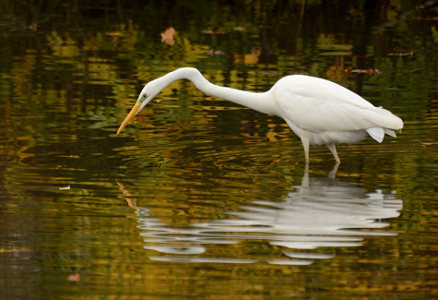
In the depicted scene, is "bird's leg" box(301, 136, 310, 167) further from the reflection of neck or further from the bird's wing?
the reflection of neck

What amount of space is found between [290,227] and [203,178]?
181cm

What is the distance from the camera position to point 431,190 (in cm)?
897

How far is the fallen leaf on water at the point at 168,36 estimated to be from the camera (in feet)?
59.1

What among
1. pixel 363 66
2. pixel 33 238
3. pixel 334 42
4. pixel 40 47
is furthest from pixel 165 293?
pixel 334 42

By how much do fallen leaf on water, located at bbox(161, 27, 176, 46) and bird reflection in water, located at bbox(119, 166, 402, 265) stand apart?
927cm

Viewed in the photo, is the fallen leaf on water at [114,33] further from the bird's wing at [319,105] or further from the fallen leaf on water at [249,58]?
the bird's wing at [319,105]

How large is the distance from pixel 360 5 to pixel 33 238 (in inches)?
688

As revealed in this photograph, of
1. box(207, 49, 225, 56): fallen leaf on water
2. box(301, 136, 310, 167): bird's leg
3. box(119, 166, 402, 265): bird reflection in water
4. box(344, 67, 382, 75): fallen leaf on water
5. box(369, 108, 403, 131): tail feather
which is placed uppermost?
box(369, 108, 403, 131): tail feather

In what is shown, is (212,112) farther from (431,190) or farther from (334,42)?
(334,42)

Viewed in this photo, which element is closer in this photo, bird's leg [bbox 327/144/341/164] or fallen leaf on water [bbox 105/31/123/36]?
bird's leg [bbox 327/144/341/164]

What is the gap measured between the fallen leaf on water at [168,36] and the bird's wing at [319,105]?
8085 millimetres

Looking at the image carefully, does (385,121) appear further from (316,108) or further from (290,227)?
(290,227)

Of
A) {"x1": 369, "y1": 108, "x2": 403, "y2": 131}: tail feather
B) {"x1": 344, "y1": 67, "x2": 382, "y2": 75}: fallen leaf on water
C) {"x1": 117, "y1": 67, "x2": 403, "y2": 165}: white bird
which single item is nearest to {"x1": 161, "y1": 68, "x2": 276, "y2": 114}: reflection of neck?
{"x1": 117, "y1": 67, "x2": 403, "y2": 165}: white bird

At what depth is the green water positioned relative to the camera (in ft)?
21.0
